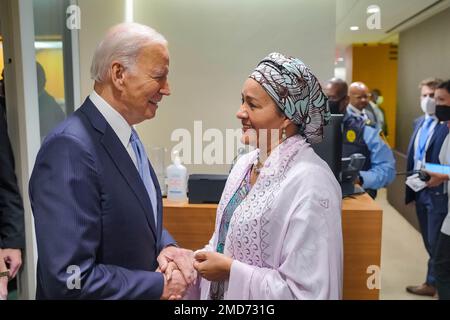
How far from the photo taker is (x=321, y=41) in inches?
45.9

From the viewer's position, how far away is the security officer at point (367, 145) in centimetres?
198

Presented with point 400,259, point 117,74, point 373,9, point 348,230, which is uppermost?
point 373,9

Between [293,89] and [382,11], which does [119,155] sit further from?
[382,11]

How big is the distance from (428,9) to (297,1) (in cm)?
97

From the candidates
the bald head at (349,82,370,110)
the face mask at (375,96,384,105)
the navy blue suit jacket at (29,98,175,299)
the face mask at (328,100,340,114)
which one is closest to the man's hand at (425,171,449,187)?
the bald head at (349,82,370,110)

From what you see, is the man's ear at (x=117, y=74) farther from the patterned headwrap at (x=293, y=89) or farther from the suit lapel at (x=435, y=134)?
the suit lapel at (x=435, y=134)

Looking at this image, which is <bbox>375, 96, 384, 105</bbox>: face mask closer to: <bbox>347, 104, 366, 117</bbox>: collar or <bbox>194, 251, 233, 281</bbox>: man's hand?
<bbox>347, 104, 366, 117</bbox>: collar

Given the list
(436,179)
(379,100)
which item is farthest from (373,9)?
(379,100)

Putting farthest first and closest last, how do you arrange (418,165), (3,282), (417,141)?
(417,141) → (418,165) → (3,282)

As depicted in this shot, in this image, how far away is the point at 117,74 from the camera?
0.86 m

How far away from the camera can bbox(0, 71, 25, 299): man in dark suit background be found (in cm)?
123

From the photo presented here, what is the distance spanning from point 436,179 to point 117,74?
1684mm
